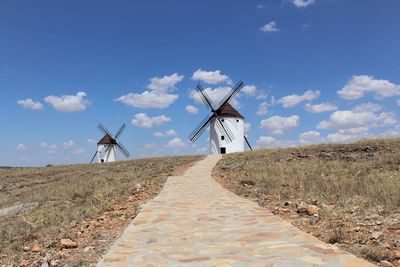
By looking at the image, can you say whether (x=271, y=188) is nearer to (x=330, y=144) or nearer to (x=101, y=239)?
(x=101, y=239)

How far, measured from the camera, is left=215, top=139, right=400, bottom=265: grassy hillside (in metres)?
6.88

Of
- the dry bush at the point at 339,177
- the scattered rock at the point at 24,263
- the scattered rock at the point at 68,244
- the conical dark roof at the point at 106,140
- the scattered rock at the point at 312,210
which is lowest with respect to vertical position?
the scattered rock at the point at 24,263

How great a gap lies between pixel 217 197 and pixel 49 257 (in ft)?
22.8

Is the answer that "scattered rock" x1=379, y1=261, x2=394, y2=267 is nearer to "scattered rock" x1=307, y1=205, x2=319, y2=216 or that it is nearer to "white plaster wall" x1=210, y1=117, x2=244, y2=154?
"scattered rock" x1=307, y1=205, x2=319, y2=216


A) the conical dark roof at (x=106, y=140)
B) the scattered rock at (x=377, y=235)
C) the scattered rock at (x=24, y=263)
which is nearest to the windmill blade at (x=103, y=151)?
the conical dark roof at (x=106, y=140)

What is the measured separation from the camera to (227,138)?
47094 mm

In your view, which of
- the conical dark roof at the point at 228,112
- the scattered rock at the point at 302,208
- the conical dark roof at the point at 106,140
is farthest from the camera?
the conical dark roof at the point at 106,140

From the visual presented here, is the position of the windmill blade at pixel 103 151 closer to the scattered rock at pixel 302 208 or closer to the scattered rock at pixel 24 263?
the scattered rock at pixel 302 208

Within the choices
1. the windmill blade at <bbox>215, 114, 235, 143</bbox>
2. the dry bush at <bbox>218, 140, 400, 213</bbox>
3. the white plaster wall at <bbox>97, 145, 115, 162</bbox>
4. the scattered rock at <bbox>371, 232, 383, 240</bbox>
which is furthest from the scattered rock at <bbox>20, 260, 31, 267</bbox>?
the white plaster wall at <bbox>97, 145, 115, 162</bbox>

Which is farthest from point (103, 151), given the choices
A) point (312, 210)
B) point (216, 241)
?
point (216, 241)

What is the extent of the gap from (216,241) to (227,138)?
3988cm

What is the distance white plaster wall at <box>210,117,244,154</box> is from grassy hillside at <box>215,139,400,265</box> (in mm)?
21387

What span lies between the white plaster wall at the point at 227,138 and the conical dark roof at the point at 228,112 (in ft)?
1.53

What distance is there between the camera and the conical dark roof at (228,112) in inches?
1877
